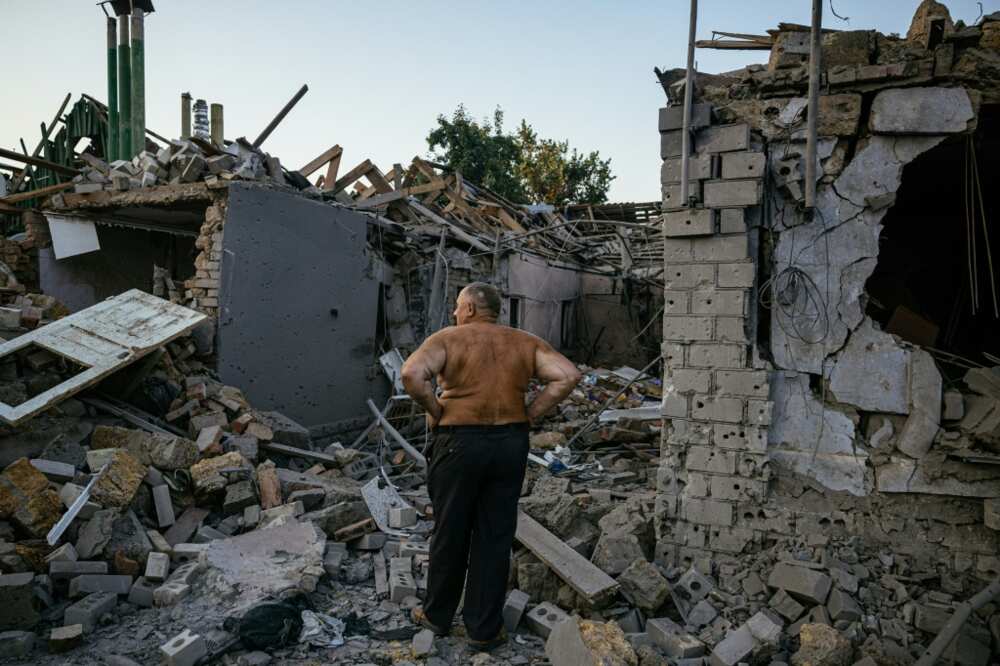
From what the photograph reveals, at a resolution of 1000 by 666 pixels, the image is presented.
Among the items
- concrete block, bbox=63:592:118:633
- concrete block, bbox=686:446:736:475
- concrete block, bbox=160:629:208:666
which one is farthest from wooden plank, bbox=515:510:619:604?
concrete block, bbox=63:592:118:633

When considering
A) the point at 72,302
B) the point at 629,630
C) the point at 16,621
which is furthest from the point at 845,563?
the point at 72,302

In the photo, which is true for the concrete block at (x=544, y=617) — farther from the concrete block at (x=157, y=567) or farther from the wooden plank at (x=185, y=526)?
the wooden plank at (x=185, y=526)

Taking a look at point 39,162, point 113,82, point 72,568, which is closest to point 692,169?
point 72,568

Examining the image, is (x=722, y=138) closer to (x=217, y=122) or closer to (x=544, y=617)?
(x=544, y=617)

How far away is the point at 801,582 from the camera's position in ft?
12.5

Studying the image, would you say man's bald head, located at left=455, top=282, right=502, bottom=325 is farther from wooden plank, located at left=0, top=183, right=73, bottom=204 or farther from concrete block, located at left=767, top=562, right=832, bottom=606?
wooden plank, located at left=0, top=183, right=73, bottom=204

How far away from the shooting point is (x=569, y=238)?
1326 cm

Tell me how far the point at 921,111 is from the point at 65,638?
572 cm

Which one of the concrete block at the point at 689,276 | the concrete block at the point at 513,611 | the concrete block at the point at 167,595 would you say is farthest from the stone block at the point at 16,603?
the concrete block at the point at 689,276

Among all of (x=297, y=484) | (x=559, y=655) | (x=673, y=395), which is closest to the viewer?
(x=559, y=655)

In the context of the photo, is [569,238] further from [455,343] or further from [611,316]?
[455,343]

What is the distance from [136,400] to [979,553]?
6.67 metres

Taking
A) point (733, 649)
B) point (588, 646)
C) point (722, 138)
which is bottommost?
point (733, 649)

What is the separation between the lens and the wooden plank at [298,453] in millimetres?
6121
